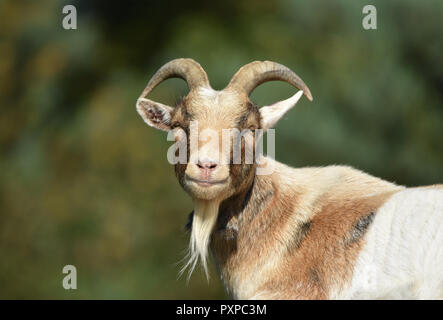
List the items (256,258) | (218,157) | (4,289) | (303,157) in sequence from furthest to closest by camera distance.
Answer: (4,289)
(303,157)
(256,258)
(218,157)

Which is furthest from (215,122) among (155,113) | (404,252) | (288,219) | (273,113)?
(404,252)

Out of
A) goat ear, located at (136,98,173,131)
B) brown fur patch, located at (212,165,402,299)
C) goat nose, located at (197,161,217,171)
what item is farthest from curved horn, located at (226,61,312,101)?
goat nose, located at (197,161,217,171)

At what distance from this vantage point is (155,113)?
8.24 m

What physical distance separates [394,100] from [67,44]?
8318 millimetres

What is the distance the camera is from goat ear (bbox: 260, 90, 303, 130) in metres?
7.97

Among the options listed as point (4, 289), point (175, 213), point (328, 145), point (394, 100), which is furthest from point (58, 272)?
point (394, 100)

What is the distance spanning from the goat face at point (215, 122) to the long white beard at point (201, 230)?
20cm

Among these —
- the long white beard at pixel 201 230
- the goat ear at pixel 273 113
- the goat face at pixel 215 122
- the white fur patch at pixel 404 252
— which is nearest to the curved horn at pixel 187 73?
the goat face at pixel 215 122

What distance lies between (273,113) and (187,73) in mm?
997

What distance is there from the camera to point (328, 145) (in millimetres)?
16797

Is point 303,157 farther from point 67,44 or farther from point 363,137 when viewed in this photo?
point 67,44

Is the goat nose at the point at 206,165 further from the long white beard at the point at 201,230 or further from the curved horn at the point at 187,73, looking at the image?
the curved horn at the point at 187,73

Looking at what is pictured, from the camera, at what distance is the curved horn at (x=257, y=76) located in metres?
7.89

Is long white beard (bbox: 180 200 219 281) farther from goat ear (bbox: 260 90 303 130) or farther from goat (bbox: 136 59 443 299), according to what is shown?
goat ear (bbox: 260 90 303 130)
